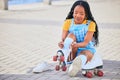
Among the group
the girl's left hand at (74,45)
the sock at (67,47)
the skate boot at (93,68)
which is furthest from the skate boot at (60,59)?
the skate boot at (93,68)

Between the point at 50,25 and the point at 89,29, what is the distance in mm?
5698

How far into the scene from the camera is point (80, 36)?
5.36 meters

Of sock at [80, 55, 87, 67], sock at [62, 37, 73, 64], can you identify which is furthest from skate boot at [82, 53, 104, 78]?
sock at [62, 37, 73, 64]

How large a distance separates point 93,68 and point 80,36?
55 centimetres

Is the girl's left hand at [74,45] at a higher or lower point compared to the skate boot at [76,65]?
higher

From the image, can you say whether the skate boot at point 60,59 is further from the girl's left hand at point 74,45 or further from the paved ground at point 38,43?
the girl's left hand at point 74,45

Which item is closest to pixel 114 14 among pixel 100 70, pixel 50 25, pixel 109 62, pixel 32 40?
pixel 50 25

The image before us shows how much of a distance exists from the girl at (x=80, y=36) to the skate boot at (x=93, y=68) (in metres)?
0.02

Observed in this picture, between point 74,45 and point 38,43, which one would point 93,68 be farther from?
point 38,43

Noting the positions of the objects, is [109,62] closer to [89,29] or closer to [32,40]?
[89,29]

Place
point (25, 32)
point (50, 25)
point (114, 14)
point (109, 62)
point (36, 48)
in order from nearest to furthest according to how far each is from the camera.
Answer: point (109, 62), point (36, 48), point (25, 32), point (50, 25), point (114, 14)

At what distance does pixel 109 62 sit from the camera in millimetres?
6254

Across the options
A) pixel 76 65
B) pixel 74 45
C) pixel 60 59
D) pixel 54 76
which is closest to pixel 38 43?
pixel 54 76

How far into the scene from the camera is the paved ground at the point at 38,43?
551cm
